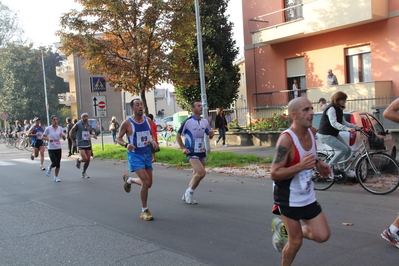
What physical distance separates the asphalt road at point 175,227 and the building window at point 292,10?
467 inches

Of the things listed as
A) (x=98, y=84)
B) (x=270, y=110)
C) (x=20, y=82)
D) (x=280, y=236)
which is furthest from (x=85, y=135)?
(x=20, y=82)

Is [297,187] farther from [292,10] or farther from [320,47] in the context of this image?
[292,10]

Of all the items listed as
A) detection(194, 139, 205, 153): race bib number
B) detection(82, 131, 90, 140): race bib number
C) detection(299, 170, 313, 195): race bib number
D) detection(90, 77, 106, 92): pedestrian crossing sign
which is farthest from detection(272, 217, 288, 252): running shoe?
detection(90, 77, 106, 92): pedestrian crossing sign

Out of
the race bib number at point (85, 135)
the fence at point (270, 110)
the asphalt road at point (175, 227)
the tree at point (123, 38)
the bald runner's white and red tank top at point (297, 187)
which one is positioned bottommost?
the asphalt road at point (175, 227)

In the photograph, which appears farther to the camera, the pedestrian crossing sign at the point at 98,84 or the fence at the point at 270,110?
the pedestrian crossing sign at the point at 98,84

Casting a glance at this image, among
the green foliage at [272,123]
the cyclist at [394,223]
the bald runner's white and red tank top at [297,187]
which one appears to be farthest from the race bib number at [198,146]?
the green foliage at [272,123]

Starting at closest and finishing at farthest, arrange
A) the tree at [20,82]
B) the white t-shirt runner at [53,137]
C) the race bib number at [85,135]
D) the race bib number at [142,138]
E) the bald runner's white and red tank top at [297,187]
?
the bald runner's white and red tank top at [297,187] < the race bib number at [142,138] < the white t-shirt runner at [53,137] < the race bib number at [85,135] < the tree at [20,82]

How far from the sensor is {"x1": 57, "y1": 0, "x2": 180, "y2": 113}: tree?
14766mm

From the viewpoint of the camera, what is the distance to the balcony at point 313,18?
51.4 feet

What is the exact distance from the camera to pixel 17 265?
455 cm

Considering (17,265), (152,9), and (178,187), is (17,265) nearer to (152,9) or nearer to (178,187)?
(178,187)

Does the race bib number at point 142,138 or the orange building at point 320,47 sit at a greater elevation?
the orange building at point 320,47

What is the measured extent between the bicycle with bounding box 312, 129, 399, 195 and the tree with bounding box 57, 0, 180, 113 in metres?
9.12

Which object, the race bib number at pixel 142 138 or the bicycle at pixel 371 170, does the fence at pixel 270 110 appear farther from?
the race bib number at pixel 142 138
